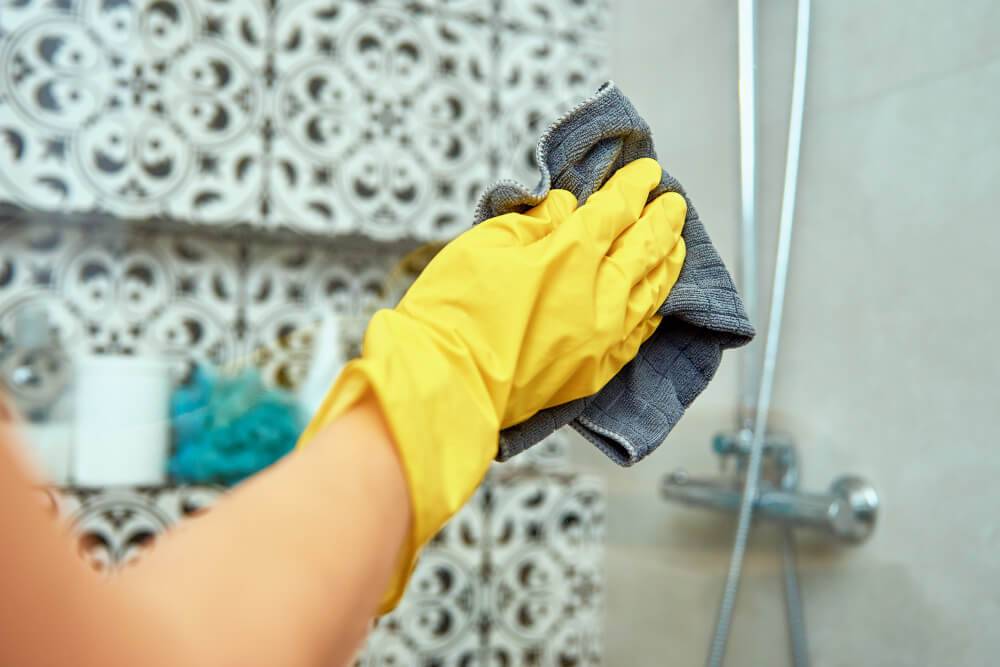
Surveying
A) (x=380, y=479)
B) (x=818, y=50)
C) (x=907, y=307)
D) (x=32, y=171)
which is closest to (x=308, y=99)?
(x=32, y=171)

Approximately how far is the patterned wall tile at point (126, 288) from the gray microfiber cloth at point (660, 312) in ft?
1.96

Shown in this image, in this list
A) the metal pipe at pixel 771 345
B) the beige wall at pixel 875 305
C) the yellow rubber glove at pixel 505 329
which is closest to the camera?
the yellow rubber glove at pixel 505 329

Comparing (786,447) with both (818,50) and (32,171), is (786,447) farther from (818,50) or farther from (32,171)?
(32,171)

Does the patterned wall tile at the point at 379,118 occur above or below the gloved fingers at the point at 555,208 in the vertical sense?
above

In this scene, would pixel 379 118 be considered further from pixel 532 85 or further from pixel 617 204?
pixel 617 204

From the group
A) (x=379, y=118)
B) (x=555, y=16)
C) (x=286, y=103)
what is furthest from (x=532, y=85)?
(x=286, y=103)

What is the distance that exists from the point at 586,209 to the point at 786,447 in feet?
1.49

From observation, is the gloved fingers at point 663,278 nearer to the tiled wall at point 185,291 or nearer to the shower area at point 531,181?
the shower area at point 531,181

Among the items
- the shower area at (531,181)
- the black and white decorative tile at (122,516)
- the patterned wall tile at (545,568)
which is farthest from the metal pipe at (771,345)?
the black and white decorative tile at (122,516)

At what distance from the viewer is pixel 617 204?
449mm

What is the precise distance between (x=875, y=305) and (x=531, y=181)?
Result: 491 millimetres

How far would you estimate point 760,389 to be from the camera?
2.65ft

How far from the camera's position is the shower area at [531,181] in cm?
68

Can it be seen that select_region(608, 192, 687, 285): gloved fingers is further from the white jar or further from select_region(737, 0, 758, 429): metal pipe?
the white jar
